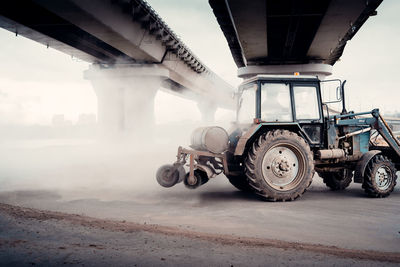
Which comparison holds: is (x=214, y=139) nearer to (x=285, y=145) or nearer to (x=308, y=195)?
(x=285, y=145)

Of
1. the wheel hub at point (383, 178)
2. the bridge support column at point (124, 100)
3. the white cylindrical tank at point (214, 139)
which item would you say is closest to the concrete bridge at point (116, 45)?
the bridge support column at point (124, 100)

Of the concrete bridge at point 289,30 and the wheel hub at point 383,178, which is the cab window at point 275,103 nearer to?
the wheel hub at point 383,178

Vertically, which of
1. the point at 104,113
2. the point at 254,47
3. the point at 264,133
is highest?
the point at 254,47

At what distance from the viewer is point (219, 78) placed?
4147cm

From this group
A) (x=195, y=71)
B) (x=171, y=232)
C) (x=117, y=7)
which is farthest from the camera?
(x=195, y=71)

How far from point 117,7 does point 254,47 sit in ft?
29.2

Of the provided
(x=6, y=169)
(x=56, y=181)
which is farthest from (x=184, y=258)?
(x=6, y=169)

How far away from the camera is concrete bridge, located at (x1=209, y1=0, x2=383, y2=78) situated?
14875 mm

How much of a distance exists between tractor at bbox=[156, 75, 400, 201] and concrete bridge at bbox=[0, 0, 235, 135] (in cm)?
151

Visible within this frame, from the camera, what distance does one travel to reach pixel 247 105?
8695 mm

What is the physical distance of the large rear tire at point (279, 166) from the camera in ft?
24.9

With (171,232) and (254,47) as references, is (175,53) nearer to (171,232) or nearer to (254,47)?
(254,47)

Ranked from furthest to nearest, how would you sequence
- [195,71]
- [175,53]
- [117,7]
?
1. [195,71]
2. [175,53]
3. [117,7]

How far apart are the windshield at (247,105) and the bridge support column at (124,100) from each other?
15.7 meters
